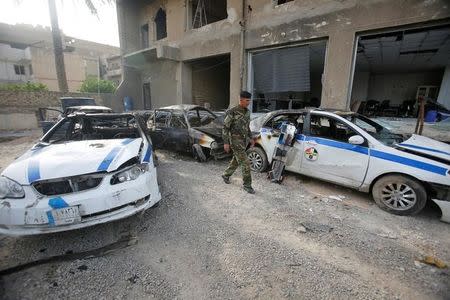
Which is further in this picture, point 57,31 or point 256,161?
point 57,31

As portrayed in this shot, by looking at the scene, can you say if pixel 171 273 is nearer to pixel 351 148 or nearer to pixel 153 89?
pixel 351 148

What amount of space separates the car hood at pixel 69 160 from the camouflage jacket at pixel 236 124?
5.02ft

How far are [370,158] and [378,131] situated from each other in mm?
1033

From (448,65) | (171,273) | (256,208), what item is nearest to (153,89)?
(256,208)

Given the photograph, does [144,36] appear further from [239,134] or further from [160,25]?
[239,134]

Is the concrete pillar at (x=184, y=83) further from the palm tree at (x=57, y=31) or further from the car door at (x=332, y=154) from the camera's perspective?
the car door at (x=332, y=154)

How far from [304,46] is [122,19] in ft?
35.9

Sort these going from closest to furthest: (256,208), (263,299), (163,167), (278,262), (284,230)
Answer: (263,299), (278,262), (284,230), (256,208), (163,167)

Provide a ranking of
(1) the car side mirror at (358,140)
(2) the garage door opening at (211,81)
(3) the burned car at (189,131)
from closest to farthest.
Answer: (1) the car side mirror at (358,140) → (3) the burned car at (189,131) → (2) the garage door opening at (211,81)

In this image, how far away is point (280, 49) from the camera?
7.61m

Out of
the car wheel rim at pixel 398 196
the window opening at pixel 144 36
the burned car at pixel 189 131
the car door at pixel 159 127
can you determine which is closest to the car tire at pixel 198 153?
the burned car at pixel 189 131

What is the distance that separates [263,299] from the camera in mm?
1918

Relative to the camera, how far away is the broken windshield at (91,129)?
12.1 ft

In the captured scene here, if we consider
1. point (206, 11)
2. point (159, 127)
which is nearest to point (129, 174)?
point (159, 127)
